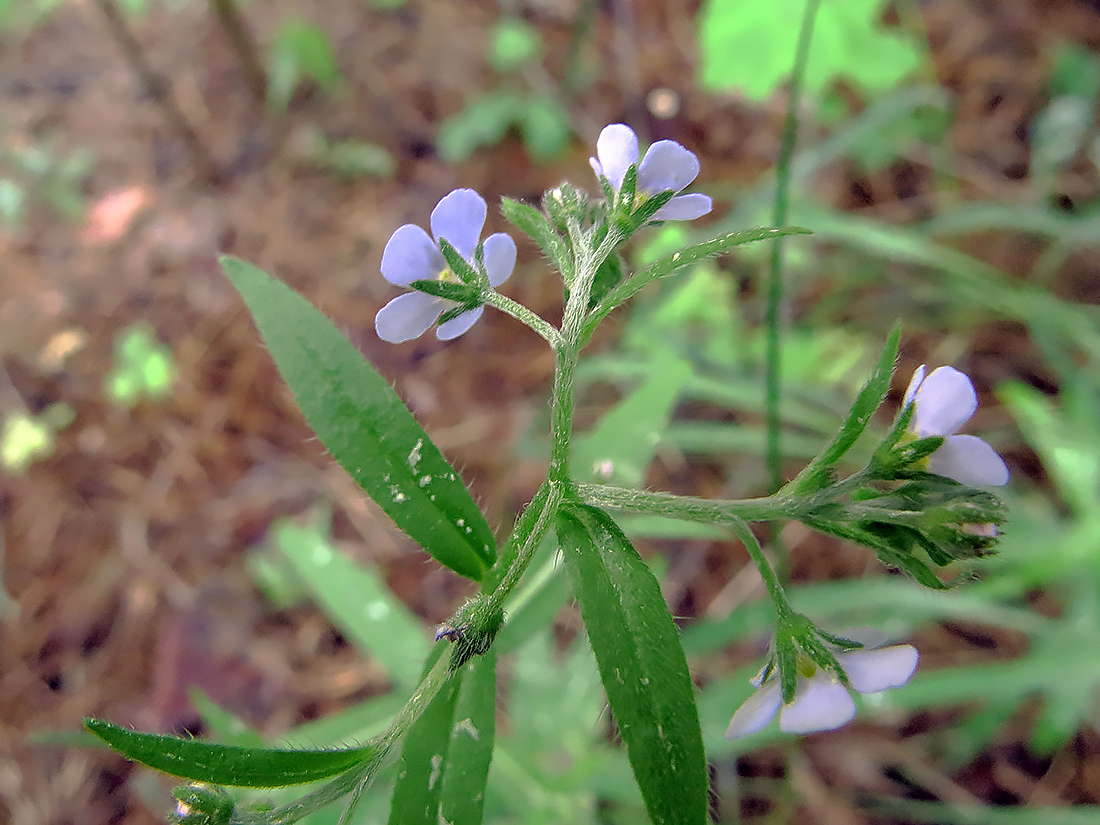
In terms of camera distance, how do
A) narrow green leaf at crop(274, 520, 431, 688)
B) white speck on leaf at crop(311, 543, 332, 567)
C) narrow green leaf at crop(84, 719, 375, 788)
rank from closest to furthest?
narrow green leaf at crop(84, 719, 375, 788) < narrow green leaf at crop(274, 520, 431, 688) < white speck on leaf at crop(311, 543, 332, 567)

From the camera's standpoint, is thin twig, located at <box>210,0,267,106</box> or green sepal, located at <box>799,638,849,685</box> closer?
green sepal, located at <box>799,638,849,685</box>

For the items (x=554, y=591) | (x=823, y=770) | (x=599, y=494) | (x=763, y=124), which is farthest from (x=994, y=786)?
(x=763, y=124)

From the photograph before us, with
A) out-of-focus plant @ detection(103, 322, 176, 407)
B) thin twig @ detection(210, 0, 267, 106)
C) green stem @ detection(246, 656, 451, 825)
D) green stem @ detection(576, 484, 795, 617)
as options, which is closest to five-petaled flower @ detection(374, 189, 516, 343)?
green stem @ detection(576, 484, 795, 617)

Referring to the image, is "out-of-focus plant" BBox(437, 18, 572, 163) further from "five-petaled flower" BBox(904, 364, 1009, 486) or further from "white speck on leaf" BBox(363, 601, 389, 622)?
"five-petaled flower" BBox(904, 364, 1009, 486)

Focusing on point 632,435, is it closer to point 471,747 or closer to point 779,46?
point 471,747

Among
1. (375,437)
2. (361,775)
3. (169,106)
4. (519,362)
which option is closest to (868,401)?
(375,437)

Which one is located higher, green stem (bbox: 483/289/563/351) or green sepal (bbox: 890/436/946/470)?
green stem (bbox: 483/289/563/351)

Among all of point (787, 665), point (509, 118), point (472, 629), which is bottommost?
point (787, 665)
